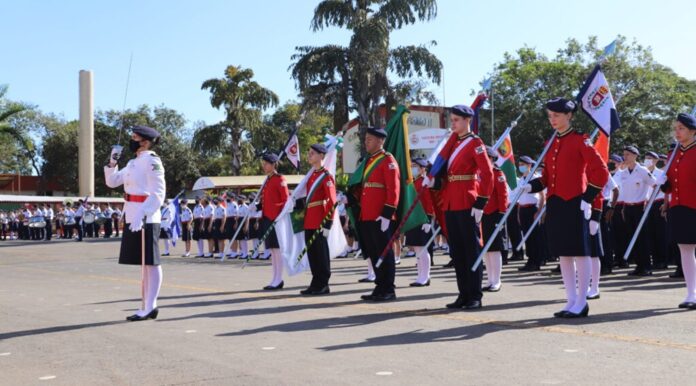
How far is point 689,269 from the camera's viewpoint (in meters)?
8.53

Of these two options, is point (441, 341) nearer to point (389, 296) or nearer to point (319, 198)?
point (389, 296)

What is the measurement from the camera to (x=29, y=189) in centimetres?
7044

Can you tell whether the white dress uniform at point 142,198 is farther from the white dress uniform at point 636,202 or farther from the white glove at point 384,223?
the white dress uniform at point 636,202

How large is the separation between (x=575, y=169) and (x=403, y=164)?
3.42 m

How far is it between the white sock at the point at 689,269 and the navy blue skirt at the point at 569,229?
4.53 feet

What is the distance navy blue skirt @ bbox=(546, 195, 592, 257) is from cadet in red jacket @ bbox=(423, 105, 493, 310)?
870 mm

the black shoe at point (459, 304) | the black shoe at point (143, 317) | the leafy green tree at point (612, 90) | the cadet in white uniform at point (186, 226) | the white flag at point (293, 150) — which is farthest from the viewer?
the leafy green tree at point (612, 90)

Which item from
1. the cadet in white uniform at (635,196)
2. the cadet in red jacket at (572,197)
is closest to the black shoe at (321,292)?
the cadet in red jacket at (572,197)

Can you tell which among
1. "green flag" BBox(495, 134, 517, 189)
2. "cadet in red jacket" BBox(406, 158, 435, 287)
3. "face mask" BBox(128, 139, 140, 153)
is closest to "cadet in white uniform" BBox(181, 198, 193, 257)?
"green flag" BBox(495, 134, 517, 189)

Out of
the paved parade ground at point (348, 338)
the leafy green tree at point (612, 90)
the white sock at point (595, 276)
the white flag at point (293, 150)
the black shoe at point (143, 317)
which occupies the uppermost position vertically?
the leafy green tree at point (612, 90)

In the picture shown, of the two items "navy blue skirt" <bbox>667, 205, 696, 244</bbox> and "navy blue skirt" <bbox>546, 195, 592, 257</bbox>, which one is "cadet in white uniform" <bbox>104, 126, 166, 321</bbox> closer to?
"navy blue skirt" <bbox>546, 195, 592, 257</bbox>

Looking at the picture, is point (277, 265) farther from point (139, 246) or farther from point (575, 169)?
point (575, 169)

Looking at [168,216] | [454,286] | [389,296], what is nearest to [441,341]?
[389,296]

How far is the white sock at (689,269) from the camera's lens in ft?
27.7
